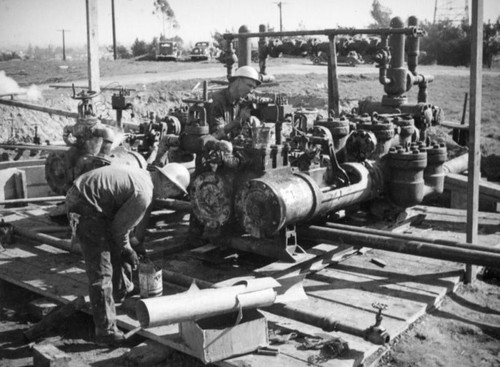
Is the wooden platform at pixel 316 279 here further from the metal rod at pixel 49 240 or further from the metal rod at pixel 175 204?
the metal rod at pixel 175 204

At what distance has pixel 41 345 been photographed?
13.5 feet

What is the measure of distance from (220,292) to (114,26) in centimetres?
3650

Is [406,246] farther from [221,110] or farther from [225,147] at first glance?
[221,110]

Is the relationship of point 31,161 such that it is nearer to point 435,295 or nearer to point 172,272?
point 172,272

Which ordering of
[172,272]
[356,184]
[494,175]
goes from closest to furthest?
[172,272] < [356,184] < [494,175]

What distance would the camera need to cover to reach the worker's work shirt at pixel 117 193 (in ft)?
13.8

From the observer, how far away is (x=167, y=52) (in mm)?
34469

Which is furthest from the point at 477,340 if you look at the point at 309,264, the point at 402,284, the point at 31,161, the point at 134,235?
the point at 31,161

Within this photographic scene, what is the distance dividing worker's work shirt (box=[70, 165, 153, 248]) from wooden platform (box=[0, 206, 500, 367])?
732mm

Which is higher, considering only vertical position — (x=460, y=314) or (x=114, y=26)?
(x=114, y=26)

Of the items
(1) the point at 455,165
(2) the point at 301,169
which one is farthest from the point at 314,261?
(1) the point at 455,165

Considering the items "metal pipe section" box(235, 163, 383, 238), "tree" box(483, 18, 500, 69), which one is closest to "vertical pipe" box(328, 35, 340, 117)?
"metal pipe section" box(235, 163, 383, 238)


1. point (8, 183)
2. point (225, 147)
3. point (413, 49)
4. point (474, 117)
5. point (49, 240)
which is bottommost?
point (49, 240)

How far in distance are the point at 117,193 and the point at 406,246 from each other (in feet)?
7.42
